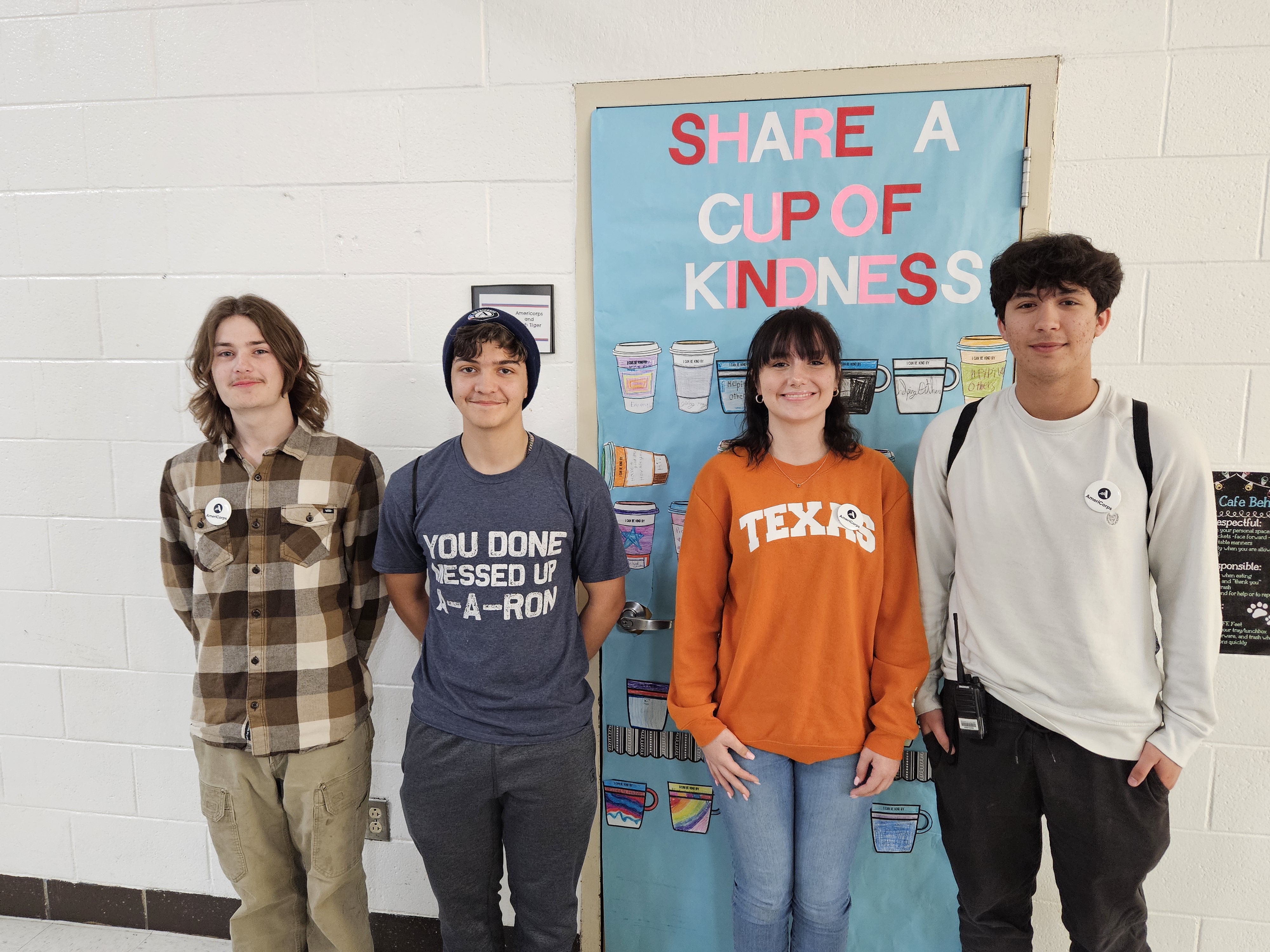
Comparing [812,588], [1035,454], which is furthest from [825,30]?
[812,588]

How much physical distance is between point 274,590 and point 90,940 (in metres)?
1.46

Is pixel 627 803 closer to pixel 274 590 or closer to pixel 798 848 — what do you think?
pixel 798 848

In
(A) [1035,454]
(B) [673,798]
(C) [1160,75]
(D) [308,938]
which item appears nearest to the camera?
(A) [1035,454]

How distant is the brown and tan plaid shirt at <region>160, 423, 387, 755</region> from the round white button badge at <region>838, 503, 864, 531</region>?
1.05 metres

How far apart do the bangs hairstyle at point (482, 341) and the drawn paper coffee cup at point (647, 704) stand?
87cm

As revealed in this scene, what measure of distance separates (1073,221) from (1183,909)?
1.64 meters

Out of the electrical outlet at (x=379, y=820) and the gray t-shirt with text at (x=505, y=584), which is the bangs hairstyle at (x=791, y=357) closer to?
the gray t-shirt with text at (x=505, y=584)

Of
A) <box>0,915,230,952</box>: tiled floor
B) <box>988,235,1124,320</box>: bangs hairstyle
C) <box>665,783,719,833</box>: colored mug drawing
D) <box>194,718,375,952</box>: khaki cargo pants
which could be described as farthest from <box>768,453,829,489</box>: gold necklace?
<box>0,915,230,952</box>: tiled floor

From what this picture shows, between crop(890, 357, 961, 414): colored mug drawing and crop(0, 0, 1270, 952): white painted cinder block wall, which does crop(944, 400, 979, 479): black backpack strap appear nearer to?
crop(890, 357, 961, 414): colored mug drawing

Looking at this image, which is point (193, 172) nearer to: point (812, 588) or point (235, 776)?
point (235, 776)

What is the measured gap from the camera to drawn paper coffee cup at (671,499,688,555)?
1.69 m

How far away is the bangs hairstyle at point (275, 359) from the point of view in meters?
1.49

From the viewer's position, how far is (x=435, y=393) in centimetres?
176

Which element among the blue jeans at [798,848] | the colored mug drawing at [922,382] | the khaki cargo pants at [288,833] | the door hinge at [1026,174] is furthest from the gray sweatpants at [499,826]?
the door hinge at [1026,174]
